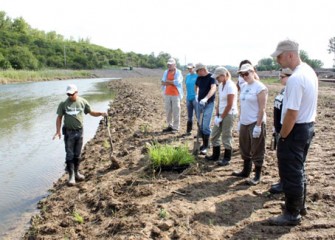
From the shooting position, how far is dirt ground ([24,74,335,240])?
3646mm

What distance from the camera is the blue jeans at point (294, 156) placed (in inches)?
133

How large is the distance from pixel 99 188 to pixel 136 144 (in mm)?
2472

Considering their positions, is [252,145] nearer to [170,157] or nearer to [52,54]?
[170,157]

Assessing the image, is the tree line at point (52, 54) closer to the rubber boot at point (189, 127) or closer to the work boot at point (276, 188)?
the rubber boot at point (189, 127)

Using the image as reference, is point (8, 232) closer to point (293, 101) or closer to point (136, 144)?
point (136, 144)

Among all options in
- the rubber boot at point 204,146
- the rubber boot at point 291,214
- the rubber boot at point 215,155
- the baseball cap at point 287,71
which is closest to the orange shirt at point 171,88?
the rubber boot at point 204,146

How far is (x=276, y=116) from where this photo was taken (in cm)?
469

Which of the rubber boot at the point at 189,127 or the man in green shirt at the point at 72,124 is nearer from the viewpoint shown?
the man in green shirt at the point at 72,124

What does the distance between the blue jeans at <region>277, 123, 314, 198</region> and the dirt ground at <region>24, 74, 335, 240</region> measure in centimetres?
48

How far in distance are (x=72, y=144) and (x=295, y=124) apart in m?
3.96

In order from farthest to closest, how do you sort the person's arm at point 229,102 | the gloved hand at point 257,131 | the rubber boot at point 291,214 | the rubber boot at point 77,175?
the rubber boot at point 77,175 → the person's arm at point 229,102 → the gloved hand at point 257,131 → the rubber boot at point 291,214

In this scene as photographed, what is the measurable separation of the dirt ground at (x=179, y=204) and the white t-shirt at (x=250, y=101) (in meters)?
0.98

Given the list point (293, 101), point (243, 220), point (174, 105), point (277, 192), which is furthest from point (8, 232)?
point (174, 105)

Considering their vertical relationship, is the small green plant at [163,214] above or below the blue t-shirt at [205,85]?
below
